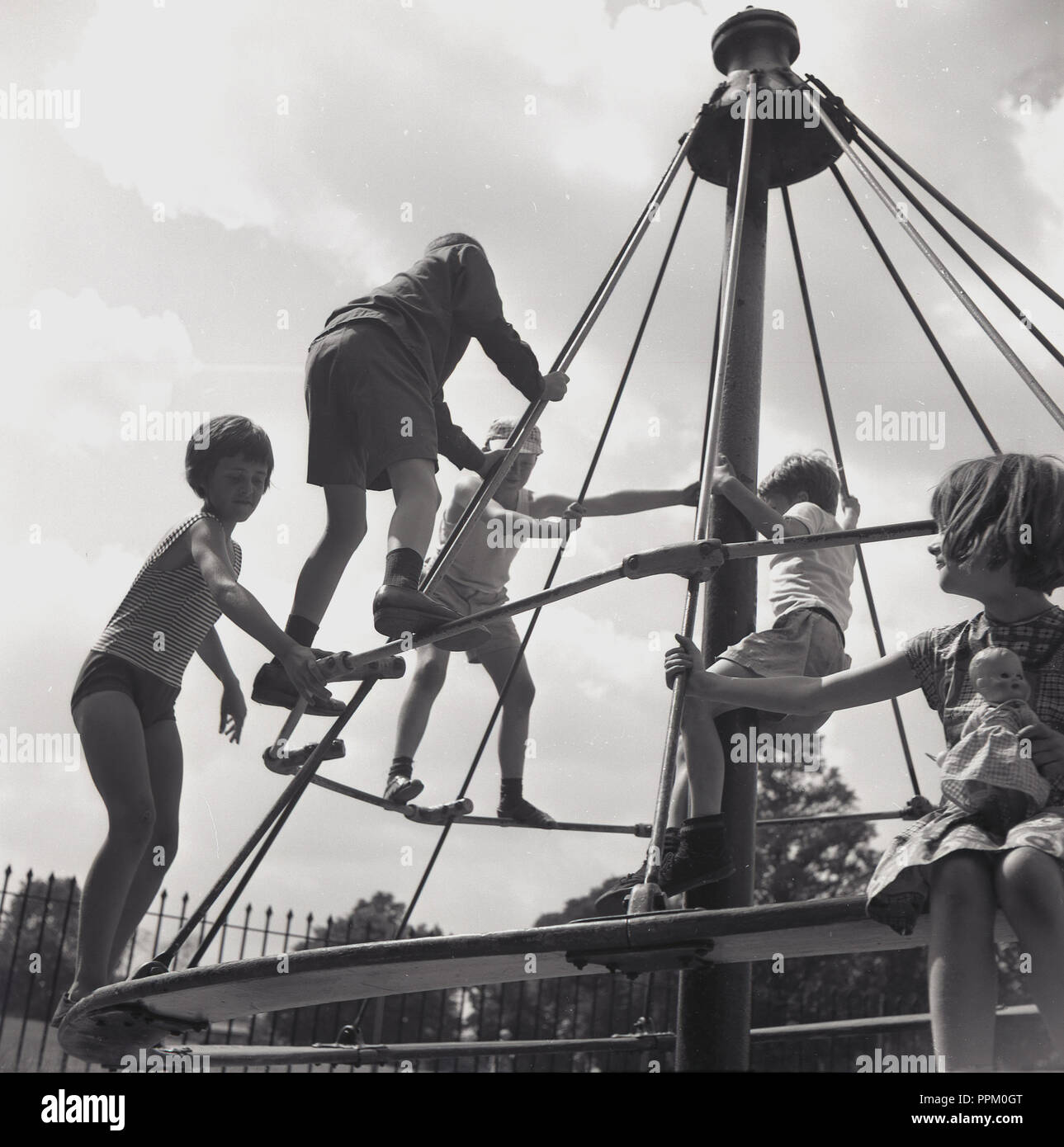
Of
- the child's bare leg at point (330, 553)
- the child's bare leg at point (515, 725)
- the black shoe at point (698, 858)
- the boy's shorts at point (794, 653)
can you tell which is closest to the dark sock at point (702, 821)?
the black shoe at point (698, 858)

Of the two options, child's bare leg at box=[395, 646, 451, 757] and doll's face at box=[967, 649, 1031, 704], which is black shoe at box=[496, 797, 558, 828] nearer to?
child's bare leg at box=[395, 646, 451, 757]

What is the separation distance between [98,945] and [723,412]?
2.44 m

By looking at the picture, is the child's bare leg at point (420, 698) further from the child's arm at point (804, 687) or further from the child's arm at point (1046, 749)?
the child's arm at point (1046, 749)

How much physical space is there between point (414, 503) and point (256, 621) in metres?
0.58

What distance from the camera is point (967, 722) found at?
2193 mm

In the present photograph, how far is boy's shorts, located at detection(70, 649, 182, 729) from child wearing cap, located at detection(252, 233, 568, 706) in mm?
287

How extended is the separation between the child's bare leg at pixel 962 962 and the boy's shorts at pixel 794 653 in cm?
161

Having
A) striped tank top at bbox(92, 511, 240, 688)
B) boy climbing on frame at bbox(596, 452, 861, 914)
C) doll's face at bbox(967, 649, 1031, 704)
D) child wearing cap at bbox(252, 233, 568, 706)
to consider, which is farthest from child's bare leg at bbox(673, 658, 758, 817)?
striped tank top at bbox(92, 511, 240, 688)

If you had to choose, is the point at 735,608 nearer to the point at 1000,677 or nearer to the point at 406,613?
the point at 406,613

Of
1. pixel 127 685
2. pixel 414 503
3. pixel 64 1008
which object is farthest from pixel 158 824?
pixel 414 503

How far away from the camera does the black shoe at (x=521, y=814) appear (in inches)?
199

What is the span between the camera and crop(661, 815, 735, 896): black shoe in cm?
307

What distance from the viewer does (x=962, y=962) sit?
73.5 inches
